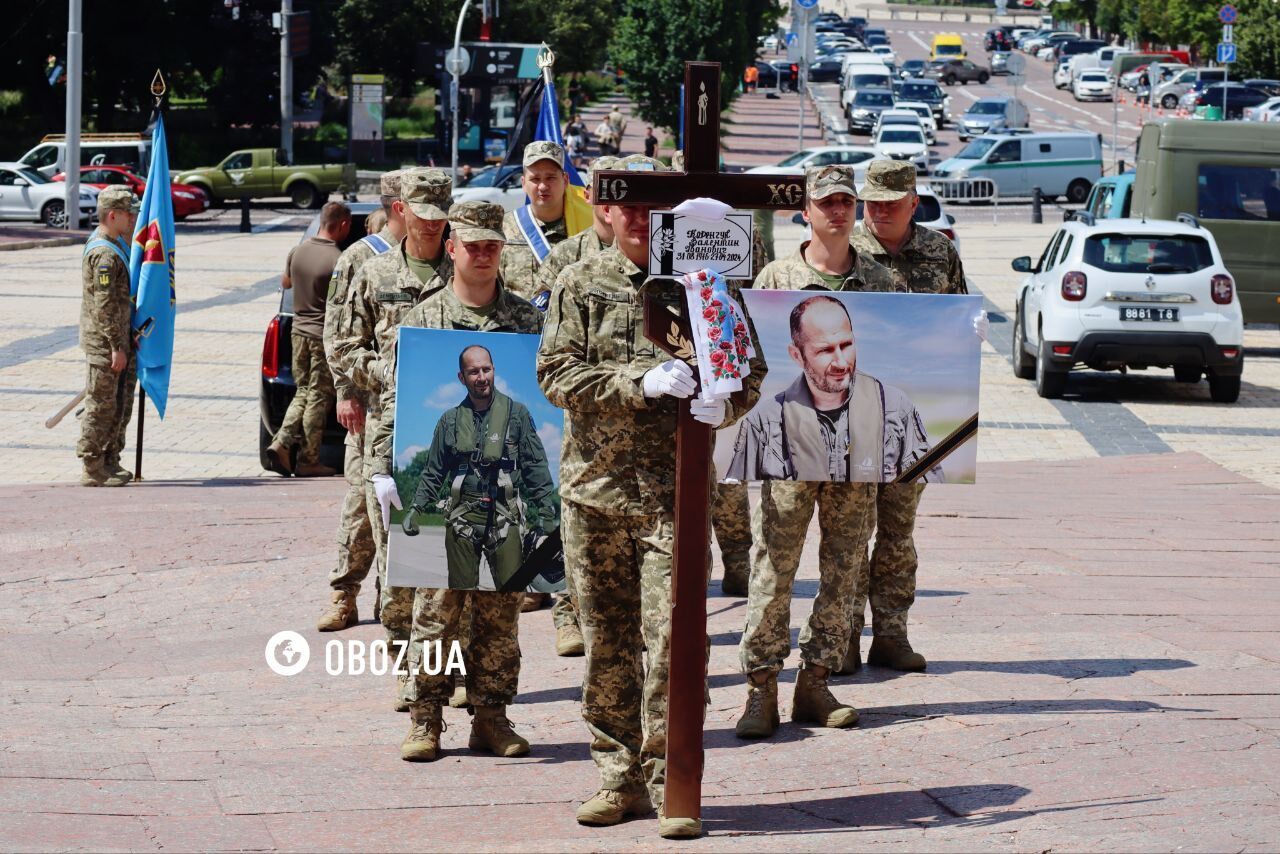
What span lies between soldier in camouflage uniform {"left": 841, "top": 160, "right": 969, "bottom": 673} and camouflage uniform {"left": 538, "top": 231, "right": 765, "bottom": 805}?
196cm

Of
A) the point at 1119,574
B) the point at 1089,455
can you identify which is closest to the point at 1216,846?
the point at 1119,574

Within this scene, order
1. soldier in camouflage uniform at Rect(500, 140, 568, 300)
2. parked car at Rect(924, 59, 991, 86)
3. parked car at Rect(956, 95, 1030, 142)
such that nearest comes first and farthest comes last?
soldier in camouflage uniform at Rect(500, 140, 568, 300) → parked car at Rect(956, 95, 1030, 142) → parked car at Rect(924, 59, 991, 86)

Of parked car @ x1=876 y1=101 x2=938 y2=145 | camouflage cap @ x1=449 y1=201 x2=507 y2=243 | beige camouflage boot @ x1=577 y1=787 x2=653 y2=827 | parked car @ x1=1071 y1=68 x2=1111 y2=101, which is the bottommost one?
beige camouflage boot @ x1=577 y1=787 x2=653 y2=827

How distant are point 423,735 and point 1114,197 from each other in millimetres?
20427

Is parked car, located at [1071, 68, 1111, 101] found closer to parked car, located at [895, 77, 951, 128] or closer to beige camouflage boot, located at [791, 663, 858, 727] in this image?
parked car, located at [895, 77, 951, 128]

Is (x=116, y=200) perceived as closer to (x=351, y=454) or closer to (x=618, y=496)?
(x=351, y=454)

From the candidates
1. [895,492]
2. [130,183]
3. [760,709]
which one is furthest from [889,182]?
[130,183]

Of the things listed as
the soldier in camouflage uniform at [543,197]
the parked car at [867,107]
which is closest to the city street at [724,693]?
the soldier in camouflage uniform at [543,197]

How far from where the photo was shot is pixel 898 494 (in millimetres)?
7691

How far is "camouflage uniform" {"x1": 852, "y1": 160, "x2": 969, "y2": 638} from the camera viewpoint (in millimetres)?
7695

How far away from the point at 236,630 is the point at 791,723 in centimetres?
296

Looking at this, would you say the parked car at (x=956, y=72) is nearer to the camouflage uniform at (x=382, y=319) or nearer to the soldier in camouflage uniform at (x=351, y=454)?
the soldier in camouflage uniform at (x=351, y=454)

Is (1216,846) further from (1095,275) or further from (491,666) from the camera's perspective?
(1095,275)

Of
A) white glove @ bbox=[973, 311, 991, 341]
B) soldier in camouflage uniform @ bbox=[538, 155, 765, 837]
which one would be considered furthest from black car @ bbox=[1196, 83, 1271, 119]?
soldier in camouflage uniform @ bbox=[538, 155, 765, 837]
